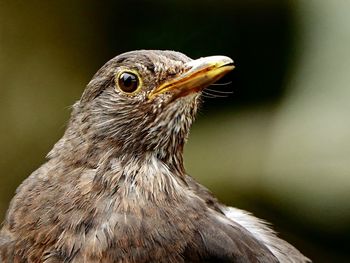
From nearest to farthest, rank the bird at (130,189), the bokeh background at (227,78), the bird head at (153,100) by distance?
the bird at (130,189)
the bird head at (153,100)
the bokeh background at (227,78)

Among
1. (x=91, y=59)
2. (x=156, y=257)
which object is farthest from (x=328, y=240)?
(x=156, y=257)

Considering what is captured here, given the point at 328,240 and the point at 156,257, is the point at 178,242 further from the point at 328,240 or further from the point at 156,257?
the point at 328,240

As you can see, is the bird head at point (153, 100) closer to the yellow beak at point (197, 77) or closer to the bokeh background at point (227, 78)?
the yellow beak at point (197, 77)

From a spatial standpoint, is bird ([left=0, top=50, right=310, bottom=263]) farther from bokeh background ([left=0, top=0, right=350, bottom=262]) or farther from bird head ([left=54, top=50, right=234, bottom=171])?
bokeh background ([left=0, top=0, right=350, bottom=262])

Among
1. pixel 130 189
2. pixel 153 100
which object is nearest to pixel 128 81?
pixel 153 100

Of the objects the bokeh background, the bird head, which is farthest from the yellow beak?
the bokeh background

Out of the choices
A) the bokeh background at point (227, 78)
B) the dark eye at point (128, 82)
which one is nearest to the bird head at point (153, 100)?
the dark eye at point (128, 82)

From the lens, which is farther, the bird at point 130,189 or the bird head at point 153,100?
the bird head at point 153,100
